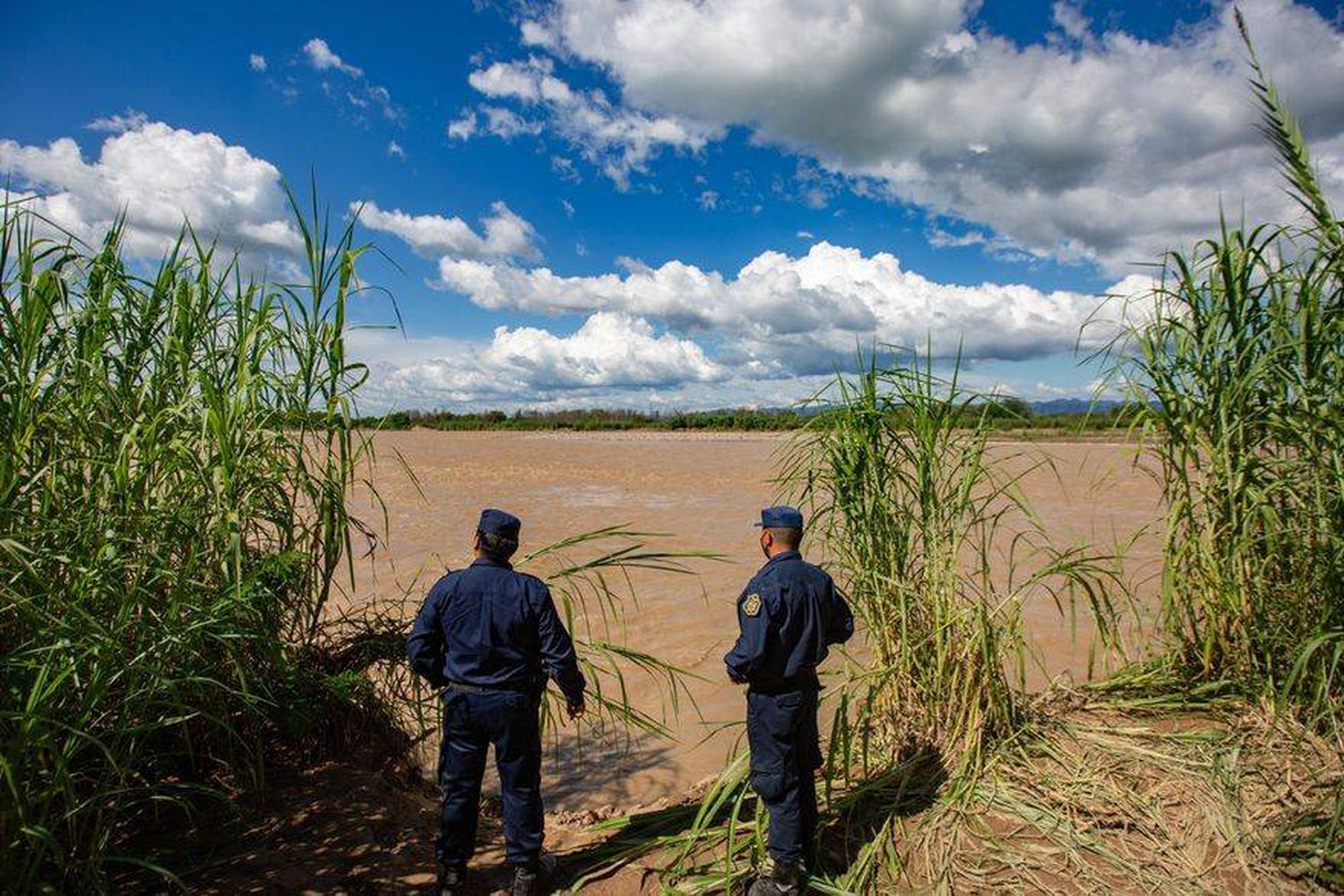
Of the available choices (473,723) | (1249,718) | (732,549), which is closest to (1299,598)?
(1249,718)

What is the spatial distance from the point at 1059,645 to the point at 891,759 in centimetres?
401

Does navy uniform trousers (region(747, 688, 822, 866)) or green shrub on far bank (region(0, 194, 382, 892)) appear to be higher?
green shrub on far bank (region(0, 194, 382, 892))

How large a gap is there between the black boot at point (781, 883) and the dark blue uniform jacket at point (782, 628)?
0.70m

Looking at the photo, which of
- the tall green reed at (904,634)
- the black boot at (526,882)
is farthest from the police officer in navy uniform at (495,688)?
the tall green reed at (904,634)

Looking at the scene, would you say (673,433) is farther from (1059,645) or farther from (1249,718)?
(1249,718)

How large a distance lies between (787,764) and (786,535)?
966mm

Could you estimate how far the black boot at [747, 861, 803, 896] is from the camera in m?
2.98

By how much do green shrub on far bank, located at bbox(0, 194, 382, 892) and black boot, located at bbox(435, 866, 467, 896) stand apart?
0.93m

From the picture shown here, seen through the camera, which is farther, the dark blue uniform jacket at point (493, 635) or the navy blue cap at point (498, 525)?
the navy blue cap at point (498, 525)

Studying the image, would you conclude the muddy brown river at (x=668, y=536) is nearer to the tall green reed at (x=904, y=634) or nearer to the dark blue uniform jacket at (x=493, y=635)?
the tall green reed at (x=904, y=634)

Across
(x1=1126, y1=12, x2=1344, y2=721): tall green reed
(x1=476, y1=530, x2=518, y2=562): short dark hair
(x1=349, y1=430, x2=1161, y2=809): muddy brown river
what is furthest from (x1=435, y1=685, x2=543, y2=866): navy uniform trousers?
(x1=1126, y1=12, x2=1344, y2=721): tall green reed

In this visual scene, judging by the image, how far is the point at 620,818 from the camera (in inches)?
150

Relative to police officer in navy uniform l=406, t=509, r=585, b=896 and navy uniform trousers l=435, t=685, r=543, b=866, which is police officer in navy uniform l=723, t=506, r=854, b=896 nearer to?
police officer in navy uniform l=406, t=509, r=585, b=896

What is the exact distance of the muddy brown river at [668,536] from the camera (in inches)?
207
